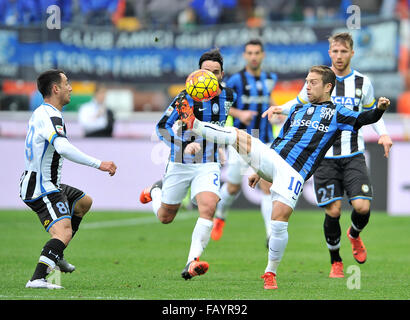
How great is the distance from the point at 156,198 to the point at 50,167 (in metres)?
2.03

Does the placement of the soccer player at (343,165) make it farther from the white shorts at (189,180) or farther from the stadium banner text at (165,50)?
the stadium banner text at (165,50)

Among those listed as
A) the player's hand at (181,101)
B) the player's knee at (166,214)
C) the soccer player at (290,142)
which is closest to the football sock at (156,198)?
the player's knee at (166,214)

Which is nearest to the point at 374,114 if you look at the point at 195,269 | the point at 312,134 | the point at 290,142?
the point at 312,134

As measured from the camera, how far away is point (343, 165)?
28.8 ft

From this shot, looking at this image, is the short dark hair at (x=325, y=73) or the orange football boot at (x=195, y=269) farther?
the short dark hair at (x=325, y=73)

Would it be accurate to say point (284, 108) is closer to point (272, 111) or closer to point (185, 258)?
point (272, 111)

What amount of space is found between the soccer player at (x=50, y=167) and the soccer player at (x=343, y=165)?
243 cm

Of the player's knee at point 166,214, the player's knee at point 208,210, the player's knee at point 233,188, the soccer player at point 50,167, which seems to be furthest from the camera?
the player's knee at point 233,188

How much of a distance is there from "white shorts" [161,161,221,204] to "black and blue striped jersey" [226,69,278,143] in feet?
10.1

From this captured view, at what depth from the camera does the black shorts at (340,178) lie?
8.61 meters

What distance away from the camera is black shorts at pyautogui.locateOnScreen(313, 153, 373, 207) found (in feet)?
28.2

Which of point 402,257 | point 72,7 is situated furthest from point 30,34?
point 402,257

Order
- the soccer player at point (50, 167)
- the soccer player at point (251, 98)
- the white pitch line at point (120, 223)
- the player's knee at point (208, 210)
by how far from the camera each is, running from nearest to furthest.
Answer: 1. the soccer player at point (50, 167)
2. the player's knee at point (208, 210)
3. the soccer player at point (251, 98)
4. the white pitch line at point (120, 223)

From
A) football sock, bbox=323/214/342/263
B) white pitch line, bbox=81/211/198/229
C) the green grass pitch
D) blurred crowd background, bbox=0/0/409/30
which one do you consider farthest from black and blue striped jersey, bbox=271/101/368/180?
blurred crowd background, bbox=0/0/409/30
